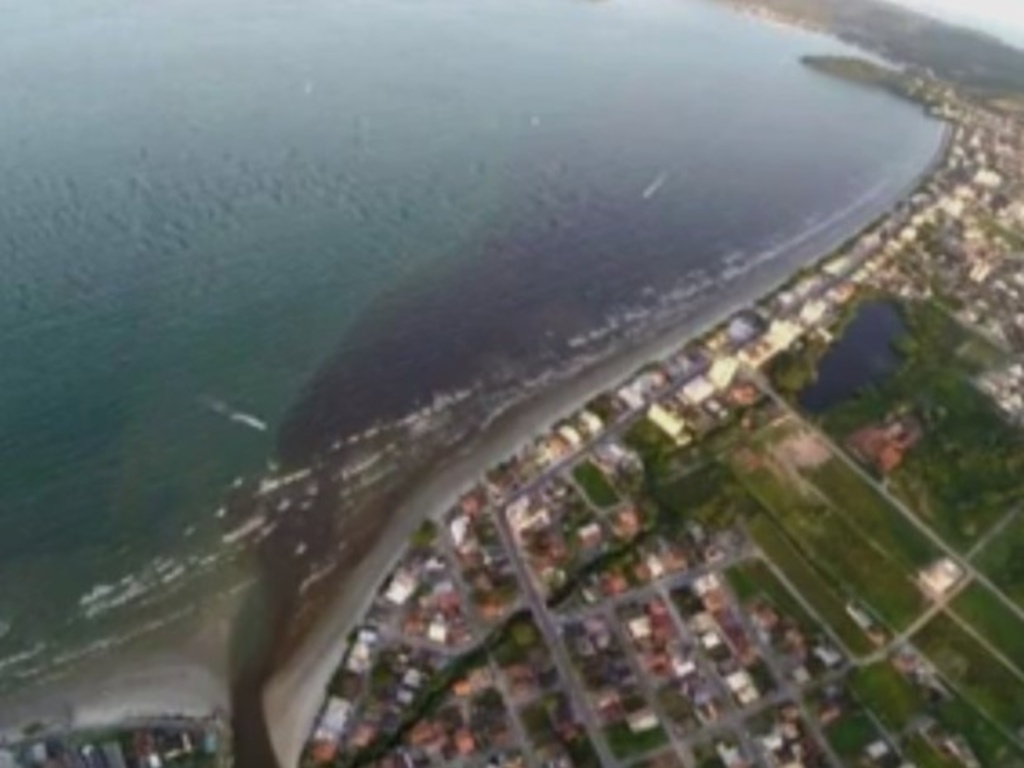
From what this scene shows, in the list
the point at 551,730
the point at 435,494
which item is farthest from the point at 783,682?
the point at 435,494

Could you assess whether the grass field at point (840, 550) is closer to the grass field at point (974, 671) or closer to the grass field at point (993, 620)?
the grass field at point (974, 671)

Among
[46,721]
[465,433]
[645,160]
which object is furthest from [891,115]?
[46,721]

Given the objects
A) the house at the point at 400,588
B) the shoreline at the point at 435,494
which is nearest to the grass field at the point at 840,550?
the shoreline at the point at 435,494

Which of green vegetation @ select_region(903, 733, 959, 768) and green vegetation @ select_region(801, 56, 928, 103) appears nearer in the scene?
green vegetation @ select_region(903, 733, 959, 768)

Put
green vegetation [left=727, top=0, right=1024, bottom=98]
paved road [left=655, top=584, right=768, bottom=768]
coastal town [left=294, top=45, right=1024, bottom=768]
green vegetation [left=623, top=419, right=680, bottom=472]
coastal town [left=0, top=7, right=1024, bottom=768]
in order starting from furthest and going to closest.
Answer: green vegetation [left=727, top=0, right=1024, bottom=98]
green vegetation [left=623, top=419, right=680, bottom=472]
coastal town [left=294, top=45, right=1024, bottom=768]
paved road [left=655, top=584, right=768, bottom=768]
coastal town [left=0, top=7, right=1024, bottom=768]

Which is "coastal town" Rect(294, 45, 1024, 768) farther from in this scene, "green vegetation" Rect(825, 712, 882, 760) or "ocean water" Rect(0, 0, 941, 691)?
"ocean water" Rect(0, 0, 941, 691)

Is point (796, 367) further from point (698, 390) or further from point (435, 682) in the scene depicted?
point (435, 682)

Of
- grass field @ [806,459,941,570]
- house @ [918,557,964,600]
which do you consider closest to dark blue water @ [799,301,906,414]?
grass field @ [806,459,941,570]
